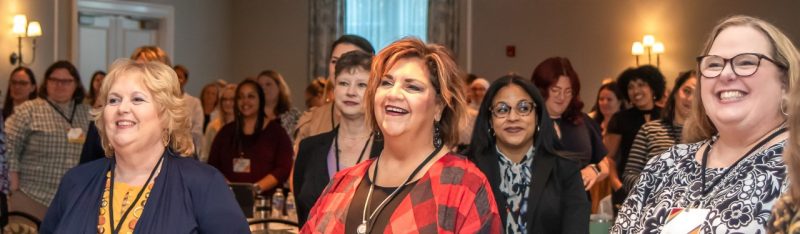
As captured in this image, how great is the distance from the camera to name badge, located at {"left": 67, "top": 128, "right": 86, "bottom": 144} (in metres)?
7.28

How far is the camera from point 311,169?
4.23m

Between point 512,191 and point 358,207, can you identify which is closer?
point 358,207

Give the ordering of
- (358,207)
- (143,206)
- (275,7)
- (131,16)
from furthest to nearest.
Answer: (275,7) → (131,16) → (143,206) → (358,207)

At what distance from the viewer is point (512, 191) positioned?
13.6ft

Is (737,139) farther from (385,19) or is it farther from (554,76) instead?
(385,19)

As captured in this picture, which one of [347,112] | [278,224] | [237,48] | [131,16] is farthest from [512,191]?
[237,48]

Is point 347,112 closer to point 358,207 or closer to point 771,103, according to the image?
point 358,207

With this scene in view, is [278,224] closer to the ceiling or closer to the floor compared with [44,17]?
closer to the floor

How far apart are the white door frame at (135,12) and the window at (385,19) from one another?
2.46 m

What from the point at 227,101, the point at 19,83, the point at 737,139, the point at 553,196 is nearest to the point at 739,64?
the point at 737,139

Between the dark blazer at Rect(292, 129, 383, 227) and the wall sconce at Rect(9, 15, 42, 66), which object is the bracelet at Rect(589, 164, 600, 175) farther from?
the wall sconce at Rect(9, 15, 42, 66)

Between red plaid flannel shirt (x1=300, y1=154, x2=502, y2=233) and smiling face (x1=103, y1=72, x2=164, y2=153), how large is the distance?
73cm

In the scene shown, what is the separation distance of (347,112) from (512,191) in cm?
66

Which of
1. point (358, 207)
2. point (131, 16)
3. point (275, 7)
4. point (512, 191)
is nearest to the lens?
point (358, 207)
